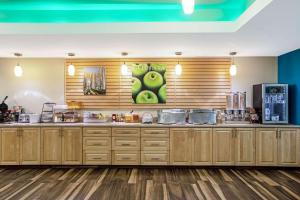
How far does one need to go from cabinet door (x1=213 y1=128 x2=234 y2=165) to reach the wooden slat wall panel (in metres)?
0.77

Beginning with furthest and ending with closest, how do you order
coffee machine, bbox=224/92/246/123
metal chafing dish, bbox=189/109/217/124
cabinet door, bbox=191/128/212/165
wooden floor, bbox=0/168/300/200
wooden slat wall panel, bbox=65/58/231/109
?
1. wooden slat wall panel, bbox=65/58/231/109
2. coffee machine, bbox=224/92/246/123
3. metal chafing dish, bbox=189/109/217/124
4. cabinet door, bbox=191/128/212/165
5. wooden floor, bbox=0/168/300/200

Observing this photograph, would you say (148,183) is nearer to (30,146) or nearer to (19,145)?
(30,146)

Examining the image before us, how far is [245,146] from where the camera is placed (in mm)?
5137

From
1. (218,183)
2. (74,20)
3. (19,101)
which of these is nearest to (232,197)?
(218,183)

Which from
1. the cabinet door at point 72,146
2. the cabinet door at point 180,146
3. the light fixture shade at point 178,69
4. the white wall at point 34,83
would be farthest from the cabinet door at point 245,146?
the white wall at point 34,83

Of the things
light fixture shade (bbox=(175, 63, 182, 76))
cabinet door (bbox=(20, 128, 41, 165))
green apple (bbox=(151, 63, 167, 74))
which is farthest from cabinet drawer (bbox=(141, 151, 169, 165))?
cabinet door (bbox=(20, 128, 41, 165))

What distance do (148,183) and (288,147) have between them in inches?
109

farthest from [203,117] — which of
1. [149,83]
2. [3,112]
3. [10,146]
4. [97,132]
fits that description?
[3,112]

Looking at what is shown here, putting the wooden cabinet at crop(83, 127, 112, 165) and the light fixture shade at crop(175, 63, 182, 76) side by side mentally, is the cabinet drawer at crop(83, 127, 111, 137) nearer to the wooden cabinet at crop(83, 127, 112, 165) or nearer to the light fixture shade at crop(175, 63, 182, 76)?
the wooden cabinet at crop(83, 127, 112, 165)

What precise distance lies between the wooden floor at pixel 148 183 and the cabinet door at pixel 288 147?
0.65 ft

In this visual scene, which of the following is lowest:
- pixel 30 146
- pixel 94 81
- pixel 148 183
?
pixel 148 183

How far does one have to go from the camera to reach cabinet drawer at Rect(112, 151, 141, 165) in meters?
5.21

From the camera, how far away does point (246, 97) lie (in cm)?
575

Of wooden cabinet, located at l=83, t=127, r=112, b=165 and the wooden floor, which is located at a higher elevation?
wooden cabinet, located at l=83, t=127, r=112, b=165
